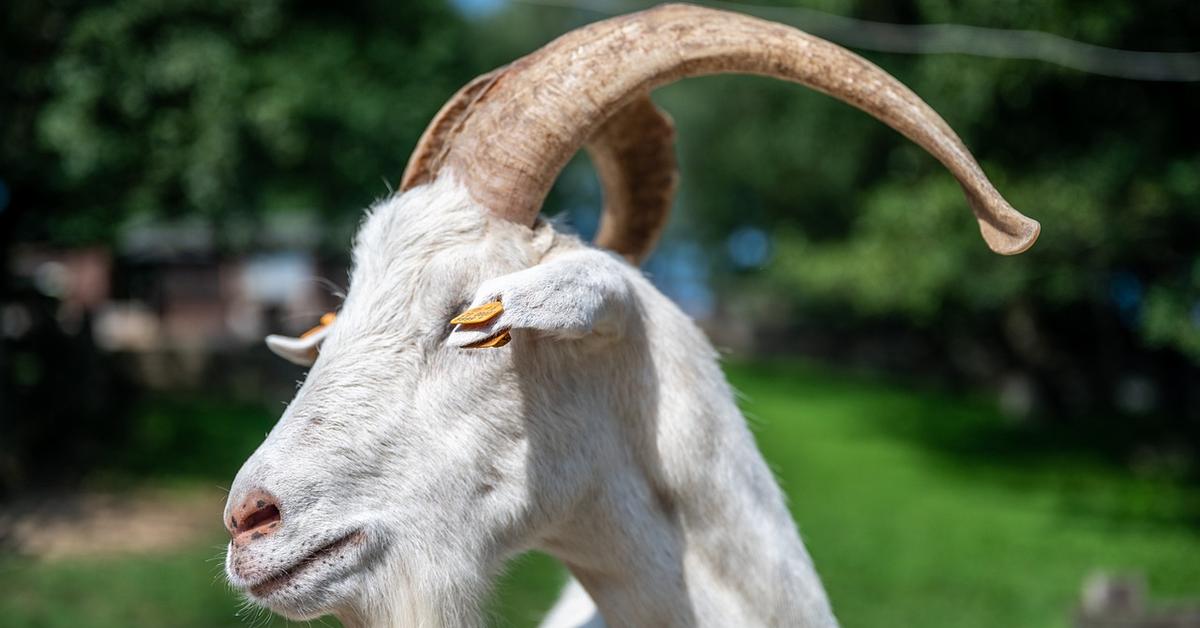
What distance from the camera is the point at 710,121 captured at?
28.6 m

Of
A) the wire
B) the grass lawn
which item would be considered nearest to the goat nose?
the grass lawn

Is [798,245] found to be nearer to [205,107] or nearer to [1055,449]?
[1055,449]

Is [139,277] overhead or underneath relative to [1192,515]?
underneath

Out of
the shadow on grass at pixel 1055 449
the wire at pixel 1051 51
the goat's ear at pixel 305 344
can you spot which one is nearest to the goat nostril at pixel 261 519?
the goat's ear at pixel 305 344

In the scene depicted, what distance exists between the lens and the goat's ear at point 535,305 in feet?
5.81

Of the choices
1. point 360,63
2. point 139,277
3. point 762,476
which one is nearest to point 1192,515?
point 360,63

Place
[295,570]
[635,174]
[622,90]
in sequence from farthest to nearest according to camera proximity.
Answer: [635,174], [622,90], [295,570]

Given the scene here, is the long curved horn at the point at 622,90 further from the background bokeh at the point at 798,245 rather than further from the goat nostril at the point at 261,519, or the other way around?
the background bokeh at the point at 798,245

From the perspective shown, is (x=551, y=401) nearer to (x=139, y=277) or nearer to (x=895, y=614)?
(x=895, y=614)

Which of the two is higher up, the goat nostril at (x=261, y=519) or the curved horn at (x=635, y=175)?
the curved horn at (x=635, y=175)

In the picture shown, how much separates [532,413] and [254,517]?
528 mm

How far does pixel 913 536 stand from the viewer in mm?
11648

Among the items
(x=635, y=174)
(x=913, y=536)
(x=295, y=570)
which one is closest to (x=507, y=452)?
(x=295, y=570)

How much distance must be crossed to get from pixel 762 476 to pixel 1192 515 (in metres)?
11.9
